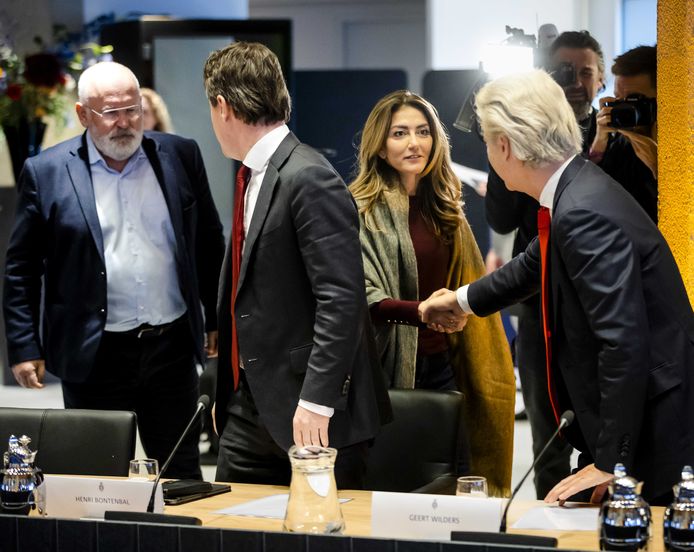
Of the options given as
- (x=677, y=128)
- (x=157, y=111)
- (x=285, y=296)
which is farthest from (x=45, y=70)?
(x=285, y=296)

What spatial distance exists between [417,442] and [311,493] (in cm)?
105

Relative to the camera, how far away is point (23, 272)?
3.43 meters

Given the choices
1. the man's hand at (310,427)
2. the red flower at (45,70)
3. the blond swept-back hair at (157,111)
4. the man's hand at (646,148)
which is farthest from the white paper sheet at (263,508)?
the red flower at (45,70)

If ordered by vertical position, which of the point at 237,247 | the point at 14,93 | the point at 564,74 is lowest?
the point at 237,247

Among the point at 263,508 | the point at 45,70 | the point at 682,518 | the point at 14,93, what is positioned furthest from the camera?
the point at 45,70

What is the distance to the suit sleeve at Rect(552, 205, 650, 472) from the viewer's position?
2166 mm

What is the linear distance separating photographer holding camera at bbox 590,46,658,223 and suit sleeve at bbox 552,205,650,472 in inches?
49.2

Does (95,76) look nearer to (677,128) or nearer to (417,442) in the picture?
(417,442)

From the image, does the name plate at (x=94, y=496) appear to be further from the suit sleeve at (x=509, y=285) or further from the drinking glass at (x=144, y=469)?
the suit sleeve at (x=509, y=285)

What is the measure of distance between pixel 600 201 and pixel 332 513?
2.61 feet

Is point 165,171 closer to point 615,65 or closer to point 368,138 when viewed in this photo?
point 368,138

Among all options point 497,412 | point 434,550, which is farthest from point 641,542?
point 497,412

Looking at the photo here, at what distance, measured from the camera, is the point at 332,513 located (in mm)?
1916

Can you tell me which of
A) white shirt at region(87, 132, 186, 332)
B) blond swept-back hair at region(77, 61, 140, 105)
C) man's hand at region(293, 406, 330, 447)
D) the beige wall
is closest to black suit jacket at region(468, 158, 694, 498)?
man's hand at region(293, 406, 330, 447)
